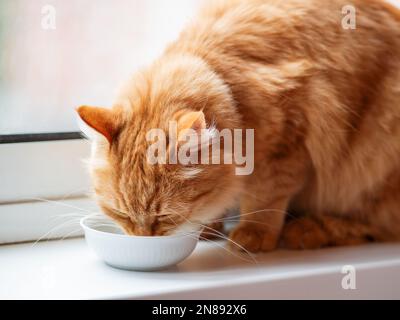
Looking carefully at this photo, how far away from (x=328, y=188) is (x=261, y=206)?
19 centimetres

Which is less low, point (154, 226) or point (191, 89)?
Answer: point (191, 89)

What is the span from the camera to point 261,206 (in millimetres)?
1506

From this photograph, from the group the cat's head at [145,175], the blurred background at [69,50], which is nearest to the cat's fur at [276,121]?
the cat's head at [145,175]

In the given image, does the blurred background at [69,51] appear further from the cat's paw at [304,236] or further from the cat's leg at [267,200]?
the cat's paw at [304,236]

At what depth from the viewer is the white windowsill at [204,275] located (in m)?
→ 1.24

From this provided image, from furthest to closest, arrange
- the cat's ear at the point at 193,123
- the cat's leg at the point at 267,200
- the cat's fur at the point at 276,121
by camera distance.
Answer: the cat's leg at the point at 267,200 < the cat's fur at the point at 276,121 < the cat's ear at the point at 193,123

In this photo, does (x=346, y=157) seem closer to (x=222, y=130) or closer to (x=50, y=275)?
(x=222, y=130)

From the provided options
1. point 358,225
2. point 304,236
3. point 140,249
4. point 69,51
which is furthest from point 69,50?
point 358,225

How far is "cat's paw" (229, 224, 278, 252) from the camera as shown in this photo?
149cm

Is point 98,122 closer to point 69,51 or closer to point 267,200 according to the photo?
point 69,51

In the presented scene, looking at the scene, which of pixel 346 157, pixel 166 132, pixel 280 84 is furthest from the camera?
pixel 346 157

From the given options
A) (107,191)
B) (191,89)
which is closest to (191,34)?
(191,89)

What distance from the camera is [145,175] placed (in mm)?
1273

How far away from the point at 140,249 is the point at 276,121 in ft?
1.38
